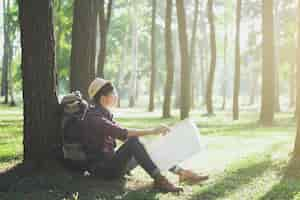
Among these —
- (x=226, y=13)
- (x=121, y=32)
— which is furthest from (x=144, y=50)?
(x=226, y=13)

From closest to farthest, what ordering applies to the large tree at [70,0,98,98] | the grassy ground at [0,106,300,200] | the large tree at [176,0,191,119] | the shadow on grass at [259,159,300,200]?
the grassy ground at [0,106,300,200], the shadow on grass at [259,159,300,200], the large tree at [70,0,98,98], the large tree at [176,0,191,119]

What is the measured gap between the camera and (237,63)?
86.5ft

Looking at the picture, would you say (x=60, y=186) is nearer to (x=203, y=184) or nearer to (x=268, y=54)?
(x=203, y=184)

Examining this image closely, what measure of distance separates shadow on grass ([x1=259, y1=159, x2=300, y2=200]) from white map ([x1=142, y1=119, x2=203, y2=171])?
119 centimetres

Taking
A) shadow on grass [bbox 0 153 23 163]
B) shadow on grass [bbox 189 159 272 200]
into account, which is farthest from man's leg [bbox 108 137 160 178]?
shadow on grass [bbox 0 153 23 163]

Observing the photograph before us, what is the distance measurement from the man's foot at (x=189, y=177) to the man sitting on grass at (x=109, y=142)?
2.25 feet

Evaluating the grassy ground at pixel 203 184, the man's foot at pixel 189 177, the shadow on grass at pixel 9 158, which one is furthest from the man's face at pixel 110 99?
the shadow on grass at pixel 9 158

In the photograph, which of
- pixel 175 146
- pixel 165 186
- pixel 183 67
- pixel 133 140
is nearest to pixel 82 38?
pixel 175 146

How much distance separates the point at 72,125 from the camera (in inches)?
289

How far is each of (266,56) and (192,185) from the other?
12.9 m

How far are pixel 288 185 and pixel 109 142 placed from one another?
2.58 metres

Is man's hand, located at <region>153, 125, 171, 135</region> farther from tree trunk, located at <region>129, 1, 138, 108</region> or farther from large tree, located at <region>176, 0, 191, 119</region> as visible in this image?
tree trunk, located at <region>129, 1, 138, 108</region>

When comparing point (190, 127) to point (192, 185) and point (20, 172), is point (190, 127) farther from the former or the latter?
point (20, 172)

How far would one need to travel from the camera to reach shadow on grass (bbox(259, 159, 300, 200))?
695 cm
